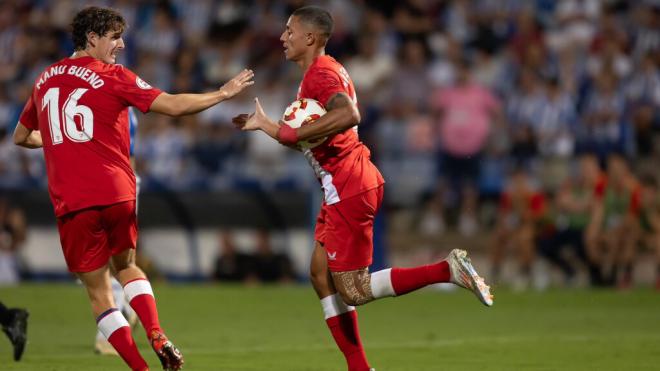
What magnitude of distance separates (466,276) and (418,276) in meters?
0.35

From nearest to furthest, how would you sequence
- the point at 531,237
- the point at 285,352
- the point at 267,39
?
the point at 285,352 → the point at 531,237 → the point at 267,39

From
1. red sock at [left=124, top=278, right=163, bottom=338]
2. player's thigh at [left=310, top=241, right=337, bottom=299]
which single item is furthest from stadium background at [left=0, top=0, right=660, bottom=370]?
red sock at [left=124, top=278, right=163, bottom=338]

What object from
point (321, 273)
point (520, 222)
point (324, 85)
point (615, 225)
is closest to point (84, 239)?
point (321, 273)

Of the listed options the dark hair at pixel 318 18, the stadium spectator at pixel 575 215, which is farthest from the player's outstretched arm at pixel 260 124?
the stadium spectator at pixel 575 215

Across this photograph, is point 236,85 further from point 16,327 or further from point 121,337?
point 16,327

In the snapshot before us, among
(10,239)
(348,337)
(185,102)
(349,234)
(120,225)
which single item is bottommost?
(10,239)

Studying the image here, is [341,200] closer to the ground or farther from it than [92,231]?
farther from it

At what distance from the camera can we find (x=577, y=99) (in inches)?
741

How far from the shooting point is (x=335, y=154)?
8.08 m

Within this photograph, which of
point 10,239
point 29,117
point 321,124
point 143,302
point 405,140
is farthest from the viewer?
point 10,239

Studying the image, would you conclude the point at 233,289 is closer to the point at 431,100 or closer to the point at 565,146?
the point at 431,100

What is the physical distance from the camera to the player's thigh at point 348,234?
313 inches

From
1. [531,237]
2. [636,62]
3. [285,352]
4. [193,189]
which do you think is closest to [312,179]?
[193,189]

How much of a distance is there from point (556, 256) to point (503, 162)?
168cm
